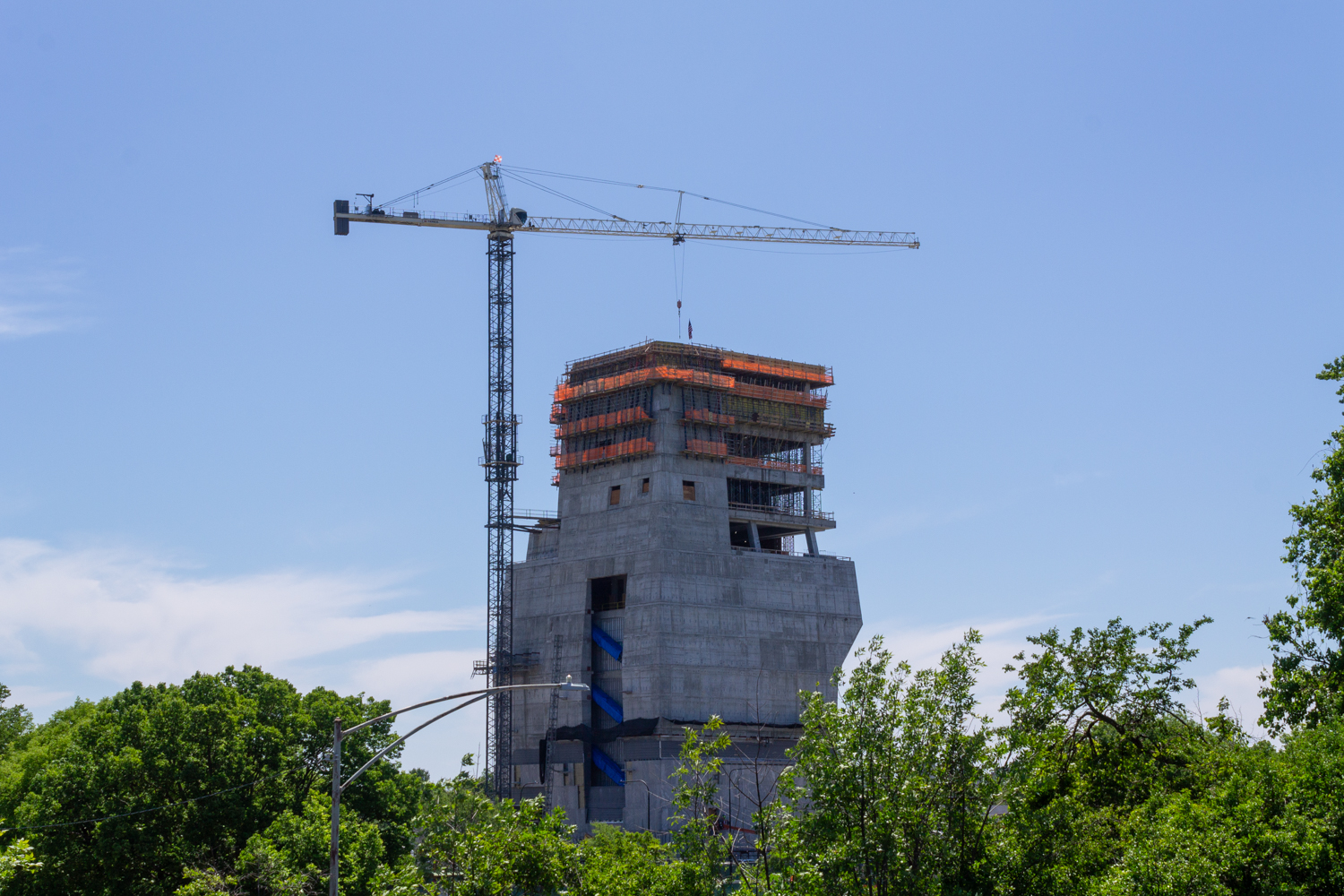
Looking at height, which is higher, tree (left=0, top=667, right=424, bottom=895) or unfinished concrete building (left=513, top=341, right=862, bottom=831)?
unfinished concrete building (left=513, top=341, right=862, bottom=831)

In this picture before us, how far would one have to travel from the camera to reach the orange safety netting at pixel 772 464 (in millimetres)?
145375

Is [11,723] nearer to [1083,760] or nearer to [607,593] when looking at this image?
[607,593]

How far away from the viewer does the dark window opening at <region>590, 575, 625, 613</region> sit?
140625mm

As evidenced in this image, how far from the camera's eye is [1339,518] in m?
45.3

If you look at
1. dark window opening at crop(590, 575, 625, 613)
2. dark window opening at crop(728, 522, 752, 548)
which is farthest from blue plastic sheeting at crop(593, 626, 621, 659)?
dark window opening at crop(728, 522, 752, 548)

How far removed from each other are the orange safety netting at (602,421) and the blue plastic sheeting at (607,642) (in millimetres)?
21063

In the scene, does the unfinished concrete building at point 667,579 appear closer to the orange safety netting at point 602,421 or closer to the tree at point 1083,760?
the orange safety netting at point 602,421

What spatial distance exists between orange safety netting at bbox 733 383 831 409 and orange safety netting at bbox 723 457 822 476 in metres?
6.72

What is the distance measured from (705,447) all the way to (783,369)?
15965 millimetres

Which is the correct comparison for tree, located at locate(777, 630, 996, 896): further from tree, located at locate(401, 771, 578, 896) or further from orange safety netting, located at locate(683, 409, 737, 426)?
orange safety netting, located at locate(683, 409, 737, 426)

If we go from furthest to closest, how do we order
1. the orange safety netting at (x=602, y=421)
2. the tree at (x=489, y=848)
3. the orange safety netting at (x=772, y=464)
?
the orange safety netting at (x=772, y=464), the orange safety netting at (x=602, y=421), the tree at (x=489, y=848)

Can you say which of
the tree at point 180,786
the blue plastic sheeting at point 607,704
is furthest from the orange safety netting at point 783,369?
the tree at point 180,786

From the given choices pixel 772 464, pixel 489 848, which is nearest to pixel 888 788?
pixel 489 848

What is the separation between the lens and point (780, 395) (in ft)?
493
